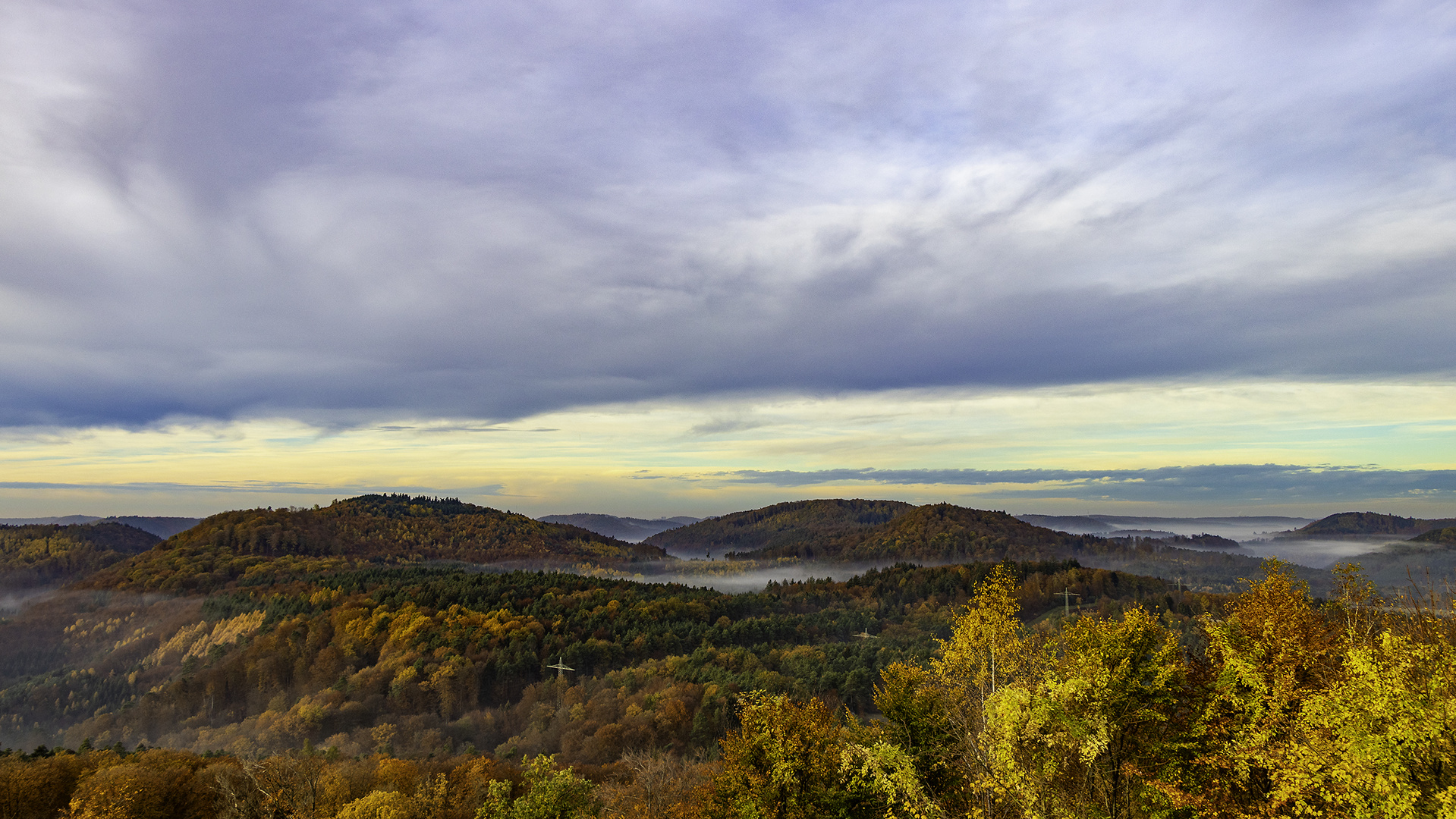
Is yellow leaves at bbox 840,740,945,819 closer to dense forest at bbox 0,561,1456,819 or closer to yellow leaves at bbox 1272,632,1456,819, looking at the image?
dense forest at bbox 0,561,1456,819

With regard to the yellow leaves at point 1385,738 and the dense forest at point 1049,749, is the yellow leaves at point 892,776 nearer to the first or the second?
the dense forest at point 1049,749

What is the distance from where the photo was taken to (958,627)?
5006 centimetres

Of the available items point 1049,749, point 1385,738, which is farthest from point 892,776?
point 1385,738

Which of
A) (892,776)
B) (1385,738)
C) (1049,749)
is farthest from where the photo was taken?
(892,776)

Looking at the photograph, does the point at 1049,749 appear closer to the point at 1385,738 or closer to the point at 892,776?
the point at 892,776

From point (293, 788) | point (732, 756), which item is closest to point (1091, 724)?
point (732, 756)

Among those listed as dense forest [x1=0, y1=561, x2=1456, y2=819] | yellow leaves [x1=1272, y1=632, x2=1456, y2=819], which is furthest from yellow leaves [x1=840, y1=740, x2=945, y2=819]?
yellow leaves [x1=1272, y1=632, x2=1456, y2=819]

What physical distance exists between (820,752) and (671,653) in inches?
6516

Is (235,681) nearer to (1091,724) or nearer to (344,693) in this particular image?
(344,693)

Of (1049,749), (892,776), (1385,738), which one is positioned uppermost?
(1385,738)

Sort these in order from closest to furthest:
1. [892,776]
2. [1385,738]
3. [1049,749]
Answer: [1385,738]
[1049,749]
[892,776]

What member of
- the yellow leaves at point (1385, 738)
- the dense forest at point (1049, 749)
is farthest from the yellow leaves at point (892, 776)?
the yellow leaves at point (1385, 738)

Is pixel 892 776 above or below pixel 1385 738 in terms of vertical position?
below

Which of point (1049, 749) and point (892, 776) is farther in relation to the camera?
point (892, 776)
